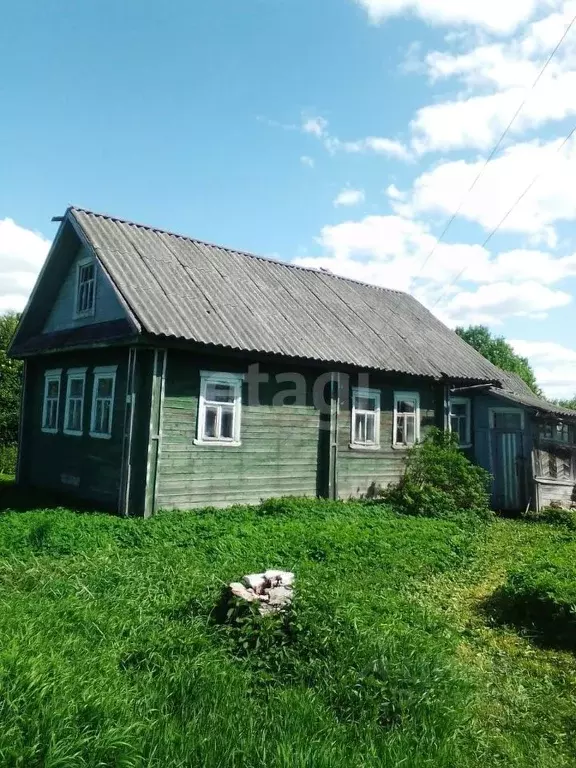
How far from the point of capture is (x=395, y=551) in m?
8.80

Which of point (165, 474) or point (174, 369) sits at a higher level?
point (174, 369)

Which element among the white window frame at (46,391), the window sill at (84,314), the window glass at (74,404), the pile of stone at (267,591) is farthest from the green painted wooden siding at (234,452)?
the pile of stone at (267,591)

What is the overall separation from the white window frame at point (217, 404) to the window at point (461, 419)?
23.6 feet

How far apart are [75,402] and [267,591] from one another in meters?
9.21

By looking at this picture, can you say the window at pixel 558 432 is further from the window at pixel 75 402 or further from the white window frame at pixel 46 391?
the white window frame at pixel 46 391

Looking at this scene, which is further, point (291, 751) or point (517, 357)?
point (517, 357)

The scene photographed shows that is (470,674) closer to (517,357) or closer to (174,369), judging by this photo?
(174,369)

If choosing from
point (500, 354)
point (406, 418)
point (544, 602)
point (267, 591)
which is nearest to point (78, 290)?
point (406, 418)

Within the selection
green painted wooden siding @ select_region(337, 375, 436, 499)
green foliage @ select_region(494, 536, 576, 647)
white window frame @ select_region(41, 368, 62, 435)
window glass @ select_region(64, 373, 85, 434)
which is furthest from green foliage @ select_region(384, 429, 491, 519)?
white window frame @ select_region(41, 368, 62, 435)

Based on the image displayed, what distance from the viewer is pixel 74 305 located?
13.4 m

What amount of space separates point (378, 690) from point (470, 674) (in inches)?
42.9

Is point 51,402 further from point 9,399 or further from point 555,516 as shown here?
point 555,516

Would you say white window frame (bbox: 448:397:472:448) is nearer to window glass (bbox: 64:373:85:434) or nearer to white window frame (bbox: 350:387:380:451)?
white window frame (bbox: 350:387:380:451)

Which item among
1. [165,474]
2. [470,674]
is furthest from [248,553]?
[470,674]
